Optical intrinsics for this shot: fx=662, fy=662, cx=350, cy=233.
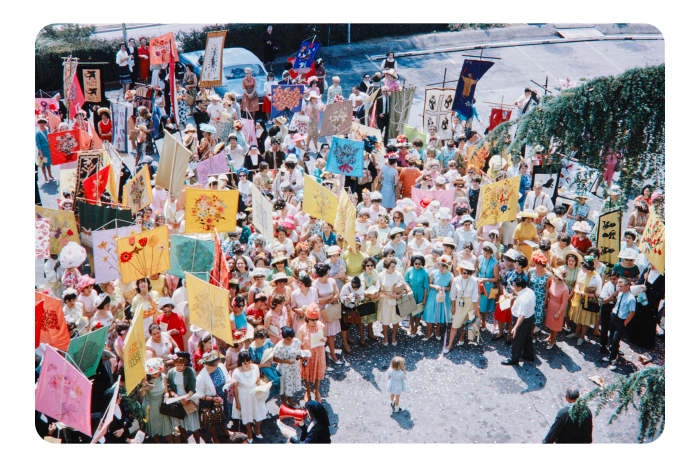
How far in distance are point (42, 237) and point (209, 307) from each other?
3349mm

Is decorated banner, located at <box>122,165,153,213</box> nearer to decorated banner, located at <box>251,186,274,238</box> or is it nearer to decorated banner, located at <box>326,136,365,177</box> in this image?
decorated banner, located at <box>251,186,274,238</box>

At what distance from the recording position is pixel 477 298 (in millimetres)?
9812

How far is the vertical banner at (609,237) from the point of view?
10.1 meters

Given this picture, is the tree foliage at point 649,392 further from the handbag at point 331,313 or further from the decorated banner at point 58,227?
Answer: the decorated banner at point 58,227

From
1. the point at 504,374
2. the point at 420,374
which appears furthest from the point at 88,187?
the point at 504,374

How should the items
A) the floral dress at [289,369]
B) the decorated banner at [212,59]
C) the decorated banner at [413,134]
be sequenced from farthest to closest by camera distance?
the decorated banner at [212,59]
the decorated banner at [413,134]
the floral dress at [289,369]

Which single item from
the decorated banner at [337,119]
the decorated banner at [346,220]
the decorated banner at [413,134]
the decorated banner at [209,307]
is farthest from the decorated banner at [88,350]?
the decorated banner at [413,134]

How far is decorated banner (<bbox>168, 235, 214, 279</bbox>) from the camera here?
9.23 m

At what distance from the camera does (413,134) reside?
15.0 meters

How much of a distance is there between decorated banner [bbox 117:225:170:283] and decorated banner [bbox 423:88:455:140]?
7.66m

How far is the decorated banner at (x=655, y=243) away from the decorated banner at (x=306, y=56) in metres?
12.2

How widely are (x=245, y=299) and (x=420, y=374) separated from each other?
269 cm

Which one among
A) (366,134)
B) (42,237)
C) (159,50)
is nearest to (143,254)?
(42,237)

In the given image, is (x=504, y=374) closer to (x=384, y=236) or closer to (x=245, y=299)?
(x=384, y=236)
